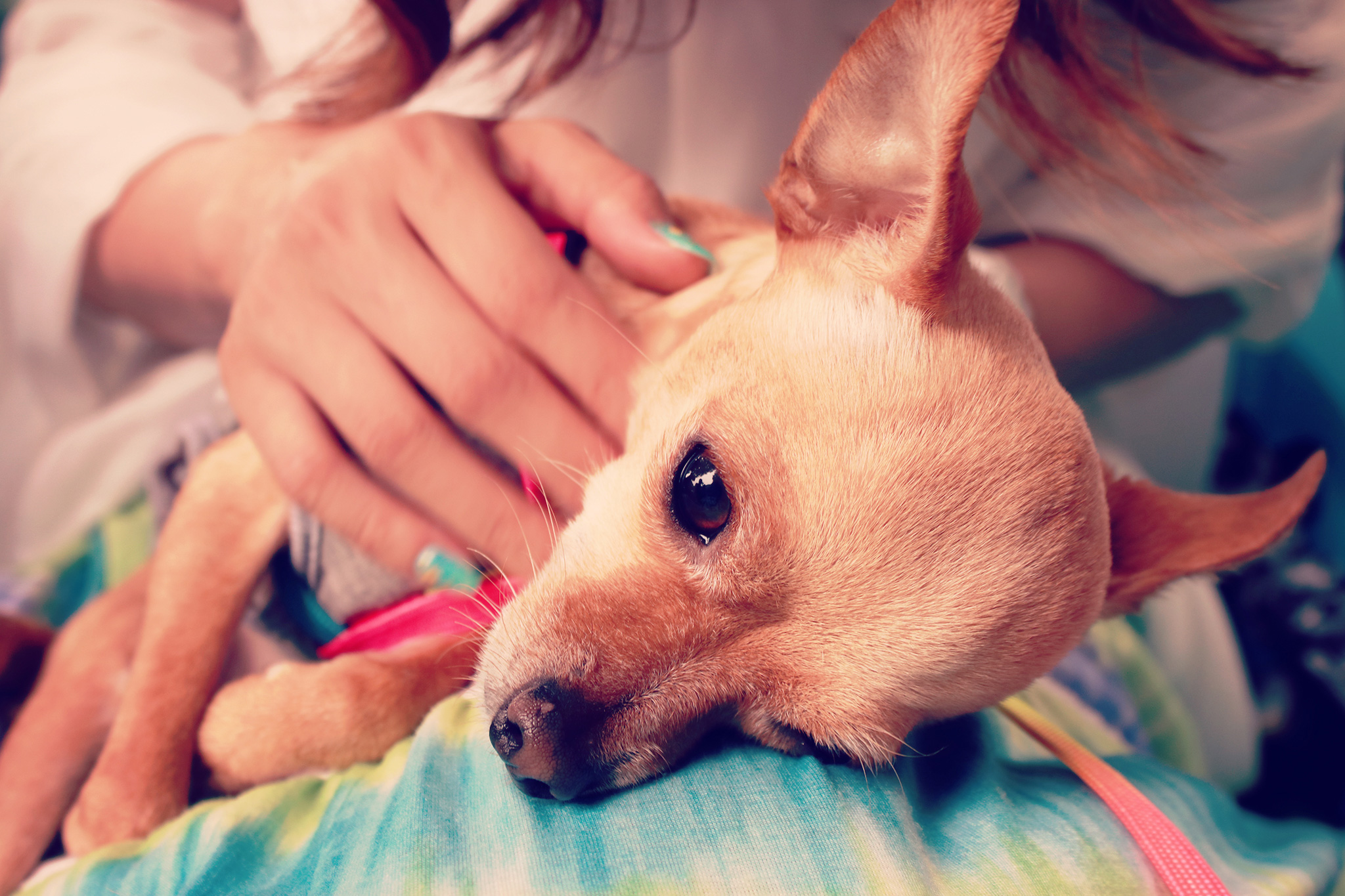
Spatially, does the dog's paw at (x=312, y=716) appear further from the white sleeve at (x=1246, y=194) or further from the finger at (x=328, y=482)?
the white sleeve at (x=1246, y=194)

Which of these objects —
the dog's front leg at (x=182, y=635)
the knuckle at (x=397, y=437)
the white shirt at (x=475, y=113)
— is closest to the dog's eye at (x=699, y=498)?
the knuckle at (x=397, y=437)

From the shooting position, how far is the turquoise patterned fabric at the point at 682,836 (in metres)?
0.78

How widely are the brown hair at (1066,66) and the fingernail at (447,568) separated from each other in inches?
38.3

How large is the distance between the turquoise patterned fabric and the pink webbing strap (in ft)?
0.09

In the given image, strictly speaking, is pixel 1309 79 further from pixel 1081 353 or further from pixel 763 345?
pixel 763 345

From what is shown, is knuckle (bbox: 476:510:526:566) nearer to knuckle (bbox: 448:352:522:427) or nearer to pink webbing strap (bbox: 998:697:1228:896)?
knuckle (bbox: 448:352:522:427)

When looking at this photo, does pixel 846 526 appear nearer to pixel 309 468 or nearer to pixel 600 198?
pixel 600 198

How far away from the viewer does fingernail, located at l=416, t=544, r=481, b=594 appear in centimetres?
123

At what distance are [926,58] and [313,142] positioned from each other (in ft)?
4.35

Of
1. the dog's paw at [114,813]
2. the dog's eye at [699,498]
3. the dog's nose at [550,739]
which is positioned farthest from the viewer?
the dog's paw at [114,813]

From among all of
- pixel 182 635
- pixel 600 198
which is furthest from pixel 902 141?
pixel 182 635

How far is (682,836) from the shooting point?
83 centimetres

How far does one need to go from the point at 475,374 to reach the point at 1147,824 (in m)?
1.08

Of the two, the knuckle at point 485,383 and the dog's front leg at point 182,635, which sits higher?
the knuckle at point 485,383
